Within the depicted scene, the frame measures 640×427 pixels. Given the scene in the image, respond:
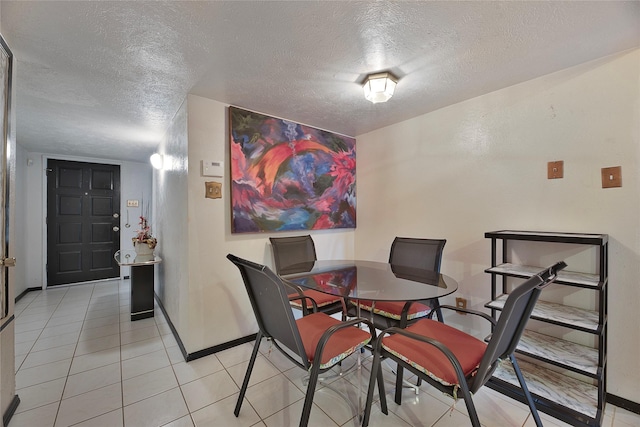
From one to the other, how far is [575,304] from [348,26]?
2.34 meters

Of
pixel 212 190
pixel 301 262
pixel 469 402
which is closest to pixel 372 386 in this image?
pixel 469 402

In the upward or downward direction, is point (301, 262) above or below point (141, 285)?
above

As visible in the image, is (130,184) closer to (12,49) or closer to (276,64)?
(12,49)

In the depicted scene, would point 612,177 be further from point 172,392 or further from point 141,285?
point 141,285

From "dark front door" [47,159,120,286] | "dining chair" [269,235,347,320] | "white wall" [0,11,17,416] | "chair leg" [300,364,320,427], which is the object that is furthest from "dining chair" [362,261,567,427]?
"dark front door" [47,159,120,286]

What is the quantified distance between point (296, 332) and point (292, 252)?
144 centimetres

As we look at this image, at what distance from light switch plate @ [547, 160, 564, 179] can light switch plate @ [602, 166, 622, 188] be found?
0.68ft

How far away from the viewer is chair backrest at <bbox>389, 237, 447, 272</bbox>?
2164mm

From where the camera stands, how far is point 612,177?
1.65 m

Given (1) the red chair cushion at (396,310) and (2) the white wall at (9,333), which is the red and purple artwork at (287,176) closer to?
(1) the red chair cushion at (396,310)

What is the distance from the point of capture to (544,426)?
4.81 ft

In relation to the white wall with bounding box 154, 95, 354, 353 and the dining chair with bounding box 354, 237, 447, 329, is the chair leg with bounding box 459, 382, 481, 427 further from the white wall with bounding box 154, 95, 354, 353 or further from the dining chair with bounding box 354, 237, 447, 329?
the white wall with bounding box 154, 95, 354, 353

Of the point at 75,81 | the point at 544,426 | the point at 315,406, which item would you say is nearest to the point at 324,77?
the point at 75,81

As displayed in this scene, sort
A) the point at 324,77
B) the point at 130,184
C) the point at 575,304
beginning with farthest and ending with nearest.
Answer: the point at 130,184, the point at 324,77, the point at 575,304
